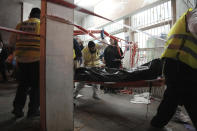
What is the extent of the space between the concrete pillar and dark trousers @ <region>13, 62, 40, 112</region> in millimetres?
585

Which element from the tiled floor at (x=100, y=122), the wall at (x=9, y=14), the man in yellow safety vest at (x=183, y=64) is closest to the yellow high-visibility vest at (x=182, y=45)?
the man in yellow safety vest at (x=183, y=64)

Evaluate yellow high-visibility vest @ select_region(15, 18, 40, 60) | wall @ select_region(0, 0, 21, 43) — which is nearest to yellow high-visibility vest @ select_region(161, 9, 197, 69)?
yellow high-visibility vest @ select_region(15, 18, 40, 60)

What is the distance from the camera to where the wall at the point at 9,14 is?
15.1 feet

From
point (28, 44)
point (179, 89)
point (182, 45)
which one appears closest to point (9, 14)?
point (28, 44)

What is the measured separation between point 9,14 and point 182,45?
5.96 m

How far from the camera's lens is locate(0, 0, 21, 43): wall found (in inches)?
181

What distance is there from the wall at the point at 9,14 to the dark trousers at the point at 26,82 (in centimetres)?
400

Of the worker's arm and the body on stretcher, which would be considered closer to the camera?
the worker's arm

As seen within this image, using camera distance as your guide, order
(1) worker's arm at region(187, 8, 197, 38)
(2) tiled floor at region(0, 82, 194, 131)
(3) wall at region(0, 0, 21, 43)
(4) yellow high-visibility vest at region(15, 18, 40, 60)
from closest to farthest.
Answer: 1. (1) worker's arm at region(187, 8, 197, 38)
2. (2) tiled floor at region(0, 82, 194, 131)
3. (4) yellow high-visibility vest at region(15, 18, 40, 60)
4. (3) wall at region(0, 0, 21, 43)

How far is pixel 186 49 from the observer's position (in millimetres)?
966

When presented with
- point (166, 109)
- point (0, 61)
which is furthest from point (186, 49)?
point (0, 61)

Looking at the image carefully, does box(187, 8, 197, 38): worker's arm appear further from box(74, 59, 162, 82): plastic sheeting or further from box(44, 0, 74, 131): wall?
box(44, 0, 74, 131): wall

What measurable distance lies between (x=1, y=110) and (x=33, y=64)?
98cm

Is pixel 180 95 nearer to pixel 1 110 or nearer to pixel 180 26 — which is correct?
pixel 180 26
